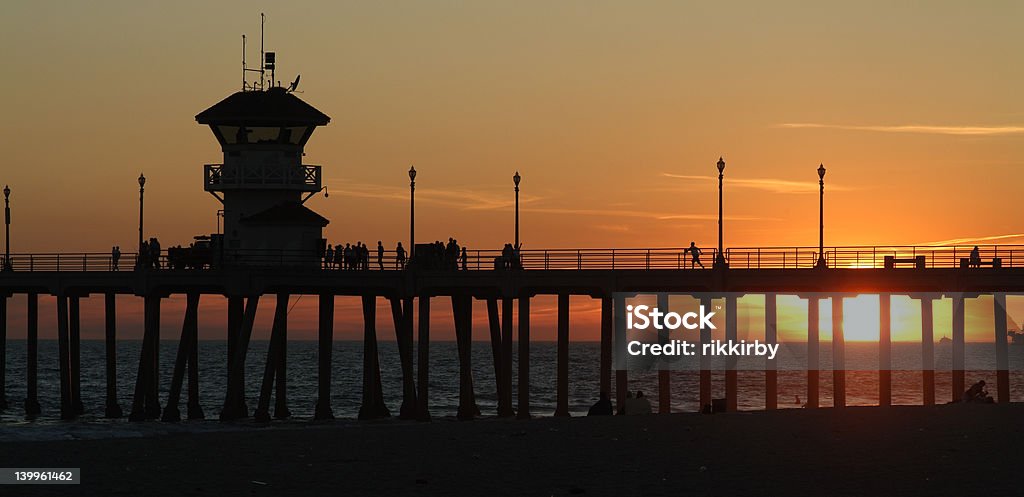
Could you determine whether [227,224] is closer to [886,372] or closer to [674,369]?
[886,372]

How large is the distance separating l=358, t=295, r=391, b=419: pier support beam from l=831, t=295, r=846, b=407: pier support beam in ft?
56.3

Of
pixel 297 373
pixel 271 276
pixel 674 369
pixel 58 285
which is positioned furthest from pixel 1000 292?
pixel 674 369

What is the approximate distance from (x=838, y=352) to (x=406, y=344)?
1581 cm

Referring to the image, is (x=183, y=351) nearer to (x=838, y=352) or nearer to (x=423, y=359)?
(x=423, y=359)

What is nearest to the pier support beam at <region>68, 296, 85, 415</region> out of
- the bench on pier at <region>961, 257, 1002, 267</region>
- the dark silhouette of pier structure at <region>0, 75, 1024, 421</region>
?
the dark silhouette of pier structure at <region>0, 75, 1024, 421</region>

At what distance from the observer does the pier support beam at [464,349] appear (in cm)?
6200

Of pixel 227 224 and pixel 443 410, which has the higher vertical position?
pixel 227 224

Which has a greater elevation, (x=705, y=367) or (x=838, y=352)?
(x=838, y=352)

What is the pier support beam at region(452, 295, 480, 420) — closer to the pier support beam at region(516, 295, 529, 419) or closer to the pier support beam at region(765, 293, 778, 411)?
the pier support beam at region(516, 295, 529, 419)

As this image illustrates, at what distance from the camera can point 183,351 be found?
210ft

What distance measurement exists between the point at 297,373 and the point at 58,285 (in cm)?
9100

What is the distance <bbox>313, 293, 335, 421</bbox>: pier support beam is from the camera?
6306 centimetres

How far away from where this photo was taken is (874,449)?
101 feet

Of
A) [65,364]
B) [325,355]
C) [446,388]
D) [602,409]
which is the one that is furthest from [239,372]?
[446,388]
